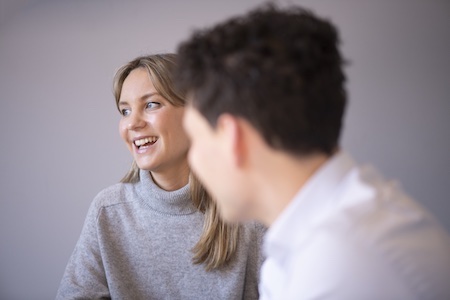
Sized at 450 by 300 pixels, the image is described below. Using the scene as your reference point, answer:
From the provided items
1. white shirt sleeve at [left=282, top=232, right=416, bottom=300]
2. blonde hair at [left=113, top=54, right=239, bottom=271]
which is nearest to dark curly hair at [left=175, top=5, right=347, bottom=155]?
white shirt sleeve at [left=282, top=232, right=416, bottom=300]

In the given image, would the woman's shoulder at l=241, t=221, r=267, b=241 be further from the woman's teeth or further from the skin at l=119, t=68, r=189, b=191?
the woman's teeth

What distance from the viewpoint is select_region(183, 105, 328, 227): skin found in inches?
26.7

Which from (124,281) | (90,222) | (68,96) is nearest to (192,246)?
(124,281)

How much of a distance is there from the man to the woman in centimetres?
61

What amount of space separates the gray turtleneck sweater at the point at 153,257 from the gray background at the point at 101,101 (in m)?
0.69

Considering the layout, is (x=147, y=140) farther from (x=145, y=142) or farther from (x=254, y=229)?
(x=254, y=229)

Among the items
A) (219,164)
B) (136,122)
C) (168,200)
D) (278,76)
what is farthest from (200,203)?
(278,76)

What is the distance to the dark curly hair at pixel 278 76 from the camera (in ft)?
2.07

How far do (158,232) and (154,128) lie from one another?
0.32 m

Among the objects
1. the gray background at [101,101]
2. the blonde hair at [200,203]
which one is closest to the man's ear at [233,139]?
the blonde hair at [200,203]

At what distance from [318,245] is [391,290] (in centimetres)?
10

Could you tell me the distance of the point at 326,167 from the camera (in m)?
0.67

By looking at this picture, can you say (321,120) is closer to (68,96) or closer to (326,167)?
(326,167)

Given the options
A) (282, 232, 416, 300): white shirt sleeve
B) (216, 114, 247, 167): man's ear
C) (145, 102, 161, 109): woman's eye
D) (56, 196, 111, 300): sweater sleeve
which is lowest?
(56, 196, 111, 300): sweater sleeve
